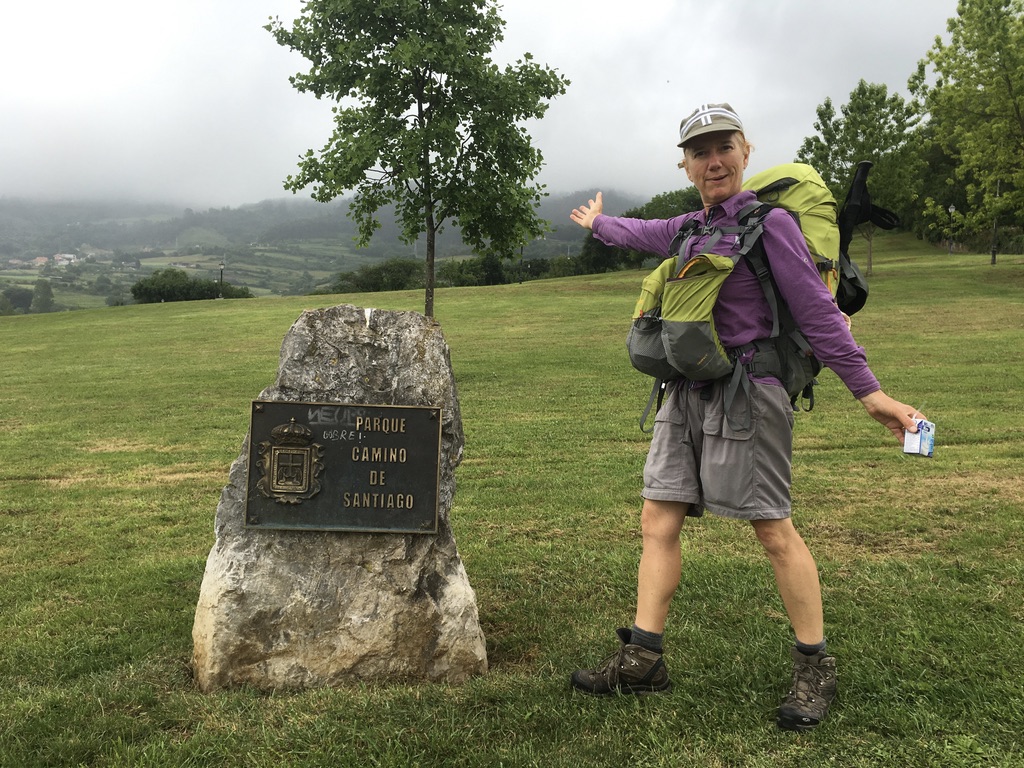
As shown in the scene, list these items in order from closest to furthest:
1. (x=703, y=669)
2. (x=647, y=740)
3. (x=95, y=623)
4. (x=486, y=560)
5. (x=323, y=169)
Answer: (x=647, y=740)
(x=703, y=669)
(x=95, y=623)
(x=486, y=560)
(x=323, y=169)

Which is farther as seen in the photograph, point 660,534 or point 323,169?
point 323,169

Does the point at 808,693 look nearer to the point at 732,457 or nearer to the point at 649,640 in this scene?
the point at 649,640

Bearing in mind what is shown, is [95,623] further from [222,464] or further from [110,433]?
[110,433]

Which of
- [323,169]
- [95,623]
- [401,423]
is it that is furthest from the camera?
[323,169]

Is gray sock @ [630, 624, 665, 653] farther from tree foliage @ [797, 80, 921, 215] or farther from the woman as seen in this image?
tree foliage @ [797, 80, 921, 215]

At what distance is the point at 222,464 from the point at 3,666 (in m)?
5.66

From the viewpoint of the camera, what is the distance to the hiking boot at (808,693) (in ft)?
10.5

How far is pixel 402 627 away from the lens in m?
3.96

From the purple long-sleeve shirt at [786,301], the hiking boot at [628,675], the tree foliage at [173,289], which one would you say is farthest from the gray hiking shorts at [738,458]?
the tree foliage at [173,289]

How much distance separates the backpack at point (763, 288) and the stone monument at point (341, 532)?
131 cm

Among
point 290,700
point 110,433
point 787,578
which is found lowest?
point 110,433

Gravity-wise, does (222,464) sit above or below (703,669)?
below

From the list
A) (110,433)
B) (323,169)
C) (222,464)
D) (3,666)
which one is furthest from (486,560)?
(323,169)

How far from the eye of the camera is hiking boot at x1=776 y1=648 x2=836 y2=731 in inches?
126
